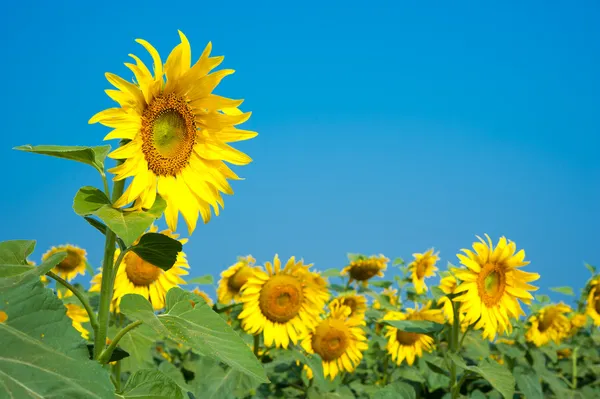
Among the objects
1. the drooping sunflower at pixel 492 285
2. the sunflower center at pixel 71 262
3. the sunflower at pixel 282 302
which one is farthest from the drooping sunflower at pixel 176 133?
the sunflower center at pixel 71 262

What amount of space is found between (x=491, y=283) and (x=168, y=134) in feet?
8.69

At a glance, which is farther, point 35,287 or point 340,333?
point 340,333

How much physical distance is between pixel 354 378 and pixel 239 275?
1.58 m

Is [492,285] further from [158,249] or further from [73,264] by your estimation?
[73,264]

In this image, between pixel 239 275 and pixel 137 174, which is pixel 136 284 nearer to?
pixel 239 275

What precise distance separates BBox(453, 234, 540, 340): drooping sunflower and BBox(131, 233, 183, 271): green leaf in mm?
2428

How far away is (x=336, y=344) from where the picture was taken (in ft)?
17.8

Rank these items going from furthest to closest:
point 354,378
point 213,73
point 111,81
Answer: point 354,378 → point 213,73 → point 111,81

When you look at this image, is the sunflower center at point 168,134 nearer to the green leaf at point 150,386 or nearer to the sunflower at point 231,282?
the green leaf at point 150,386

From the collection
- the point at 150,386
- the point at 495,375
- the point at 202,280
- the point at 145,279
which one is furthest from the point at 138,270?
the point at 150,386

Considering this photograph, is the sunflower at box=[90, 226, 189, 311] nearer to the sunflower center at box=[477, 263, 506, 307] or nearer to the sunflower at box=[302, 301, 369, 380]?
the sunflower at box=[302, 301, 369, 380]

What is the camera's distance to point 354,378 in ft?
21.0

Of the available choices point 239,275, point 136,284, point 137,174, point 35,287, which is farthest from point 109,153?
point 239,275

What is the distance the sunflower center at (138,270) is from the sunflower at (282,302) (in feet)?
2.30
